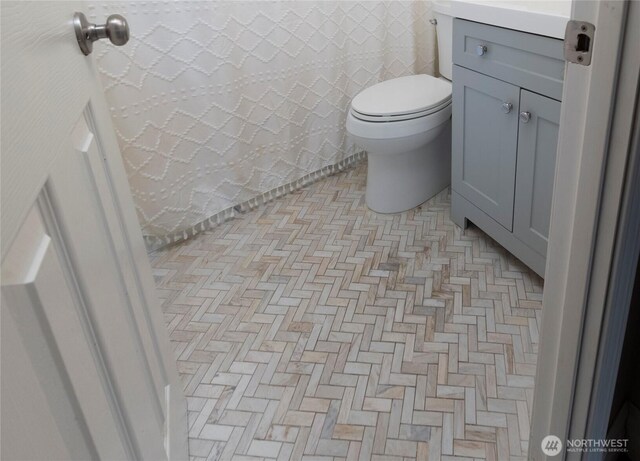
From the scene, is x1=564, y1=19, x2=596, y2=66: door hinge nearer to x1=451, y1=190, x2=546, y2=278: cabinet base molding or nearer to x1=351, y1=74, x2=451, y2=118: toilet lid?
x1=451, y1=190, x2=546, y2=278: cabinet base molding

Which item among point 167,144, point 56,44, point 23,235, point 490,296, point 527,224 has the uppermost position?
point 56,44

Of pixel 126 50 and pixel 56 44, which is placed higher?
pixel 56 44

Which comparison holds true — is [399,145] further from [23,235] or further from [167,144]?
[23,235]

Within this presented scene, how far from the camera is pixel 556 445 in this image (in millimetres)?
1040

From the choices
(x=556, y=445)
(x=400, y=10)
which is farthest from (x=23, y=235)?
(x=400, y=10)

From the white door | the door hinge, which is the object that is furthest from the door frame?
the white door

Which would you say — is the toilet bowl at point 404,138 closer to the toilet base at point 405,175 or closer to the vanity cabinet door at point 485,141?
the toilet base at point 405,175

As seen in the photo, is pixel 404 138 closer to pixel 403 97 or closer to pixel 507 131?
pixel 403 97

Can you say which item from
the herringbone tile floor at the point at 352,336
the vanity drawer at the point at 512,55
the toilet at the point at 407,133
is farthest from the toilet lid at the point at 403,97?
the herringbone tile floor at the point at 352,336

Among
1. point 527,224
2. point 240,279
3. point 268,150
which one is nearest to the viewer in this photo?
point 527,224

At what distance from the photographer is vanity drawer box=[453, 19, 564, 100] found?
1.53m

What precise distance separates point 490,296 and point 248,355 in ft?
2.54

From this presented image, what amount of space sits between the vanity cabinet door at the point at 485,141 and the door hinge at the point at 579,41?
0.97 m

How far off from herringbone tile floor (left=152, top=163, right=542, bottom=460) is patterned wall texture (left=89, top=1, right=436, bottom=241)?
222 mm
